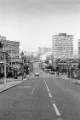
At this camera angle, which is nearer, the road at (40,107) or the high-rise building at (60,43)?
the road at (40,107)

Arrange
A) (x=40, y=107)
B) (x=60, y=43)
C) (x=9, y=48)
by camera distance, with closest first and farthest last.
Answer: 1. (x=40, y=107)
2. (x=9, y=48)
3. (x=60, y=43)

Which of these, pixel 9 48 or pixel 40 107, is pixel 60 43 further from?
pixel 40 107

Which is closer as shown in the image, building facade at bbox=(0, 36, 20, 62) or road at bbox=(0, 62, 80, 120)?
road at bbox=(0, 62, 80, 120)

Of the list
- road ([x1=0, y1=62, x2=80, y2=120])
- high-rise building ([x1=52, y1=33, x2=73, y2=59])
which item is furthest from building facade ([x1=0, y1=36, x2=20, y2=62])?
high-rise building ([x1=52, y1=33, x2=73, y2=59])

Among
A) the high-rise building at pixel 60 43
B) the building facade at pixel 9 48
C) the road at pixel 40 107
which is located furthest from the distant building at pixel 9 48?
the high-rise building at pixel 60 43

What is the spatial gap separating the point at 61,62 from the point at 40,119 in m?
107

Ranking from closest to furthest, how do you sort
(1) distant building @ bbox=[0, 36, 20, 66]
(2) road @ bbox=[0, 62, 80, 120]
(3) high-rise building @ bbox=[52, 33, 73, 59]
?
(2) road @ bbox=[0, 62, 80, 120], (1) distant building @ bbox=[0, 36, 20, 66], (3) high-rise building @ bbox=[52, 33, 73, 59]

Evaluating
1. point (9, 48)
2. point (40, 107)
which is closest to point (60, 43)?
point (9, 48)

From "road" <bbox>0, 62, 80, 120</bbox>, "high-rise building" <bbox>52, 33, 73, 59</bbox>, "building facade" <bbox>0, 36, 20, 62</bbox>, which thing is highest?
"high-rise building" <bbox>52, 33, 73, 59</bbox>

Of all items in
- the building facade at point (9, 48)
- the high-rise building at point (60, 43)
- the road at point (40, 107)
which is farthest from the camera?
the high-rise building at point (60, 43)

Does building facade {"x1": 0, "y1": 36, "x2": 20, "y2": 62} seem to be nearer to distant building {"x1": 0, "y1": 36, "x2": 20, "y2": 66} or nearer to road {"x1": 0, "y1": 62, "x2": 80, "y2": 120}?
distant building {"x1": 0, "y1": 36, "x2": 20, "y2": 66}

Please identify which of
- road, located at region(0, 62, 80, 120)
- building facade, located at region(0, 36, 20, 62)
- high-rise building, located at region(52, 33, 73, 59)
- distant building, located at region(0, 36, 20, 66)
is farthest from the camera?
high-rise building, located at region(52, 33, 73, 59)

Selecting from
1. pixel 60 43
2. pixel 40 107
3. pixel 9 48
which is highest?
pixel 60 43

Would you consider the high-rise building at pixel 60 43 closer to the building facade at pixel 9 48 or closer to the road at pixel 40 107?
the building facade at pixel 9 48
